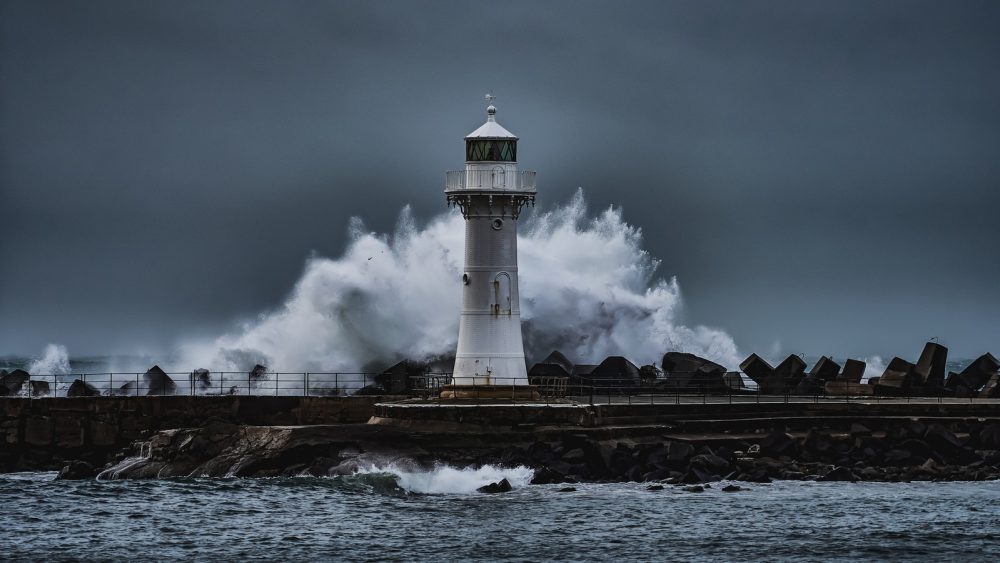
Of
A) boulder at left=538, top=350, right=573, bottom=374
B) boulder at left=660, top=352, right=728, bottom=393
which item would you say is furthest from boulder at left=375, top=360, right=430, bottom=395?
boulder at left=660, top=352, right=728, bottom=393

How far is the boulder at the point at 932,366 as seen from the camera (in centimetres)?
4550

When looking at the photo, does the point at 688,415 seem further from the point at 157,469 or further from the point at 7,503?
the point at 7,503

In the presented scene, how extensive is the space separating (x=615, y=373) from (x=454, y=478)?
11.1 m

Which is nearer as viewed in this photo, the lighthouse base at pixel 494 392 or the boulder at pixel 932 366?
the lighthouse base at pixel 494 392

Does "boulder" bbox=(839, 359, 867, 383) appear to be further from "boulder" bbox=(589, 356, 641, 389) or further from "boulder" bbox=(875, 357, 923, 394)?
"boulder" bbox=(589, 356, 641, 389)

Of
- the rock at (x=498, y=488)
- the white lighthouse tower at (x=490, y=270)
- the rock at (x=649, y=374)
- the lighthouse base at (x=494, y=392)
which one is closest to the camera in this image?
the rock at (x=498, y=488)

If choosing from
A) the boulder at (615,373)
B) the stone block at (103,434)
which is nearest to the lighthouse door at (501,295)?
the boulder at (615,373)

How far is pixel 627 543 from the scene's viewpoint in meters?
30.3

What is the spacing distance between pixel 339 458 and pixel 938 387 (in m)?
15.1

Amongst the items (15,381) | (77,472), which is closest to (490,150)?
(77,472)

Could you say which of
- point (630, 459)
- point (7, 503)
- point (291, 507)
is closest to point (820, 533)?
point (630, 459)

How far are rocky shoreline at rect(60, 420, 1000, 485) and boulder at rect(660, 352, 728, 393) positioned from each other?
6451 millimetres

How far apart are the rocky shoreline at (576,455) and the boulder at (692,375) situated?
645 cm

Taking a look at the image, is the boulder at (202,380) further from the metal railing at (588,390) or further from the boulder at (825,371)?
the boulder at (825,371)
